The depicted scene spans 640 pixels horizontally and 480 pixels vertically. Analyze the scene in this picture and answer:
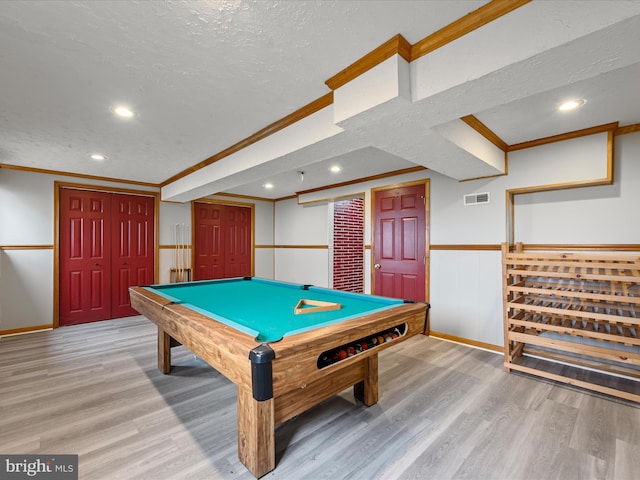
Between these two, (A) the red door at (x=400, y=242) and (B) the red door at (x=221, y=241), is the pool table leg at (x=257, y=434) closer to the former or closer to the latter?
(A) the red door at (x=400, y=242)

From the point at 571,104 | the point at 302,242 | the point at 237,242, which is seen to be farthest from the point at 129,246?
the point at 571,104

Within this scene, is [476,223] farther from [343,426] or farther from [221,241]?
[221,241]

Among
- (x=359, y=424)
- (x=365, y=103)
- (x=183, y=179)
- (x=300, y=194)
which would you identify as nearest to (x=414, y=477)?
(x=359, y=424)

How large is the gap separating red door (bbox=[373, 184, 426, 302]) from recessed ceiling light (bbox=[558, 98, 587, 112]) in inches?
69.5

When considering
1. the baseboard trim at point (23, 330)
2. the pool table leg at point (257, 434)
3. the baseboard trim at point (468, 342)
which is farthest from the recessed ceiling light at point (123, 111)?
the baseboard trim at point (468, 342)

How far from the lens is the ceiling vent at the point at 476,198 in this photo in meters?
3.33

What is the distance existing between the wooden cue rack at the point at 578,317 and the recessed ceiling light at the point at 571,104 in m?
1.21

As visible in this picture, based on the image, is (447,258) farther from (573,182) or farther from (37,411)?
(37,411)

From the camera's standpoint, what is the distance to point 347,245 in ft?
18.4

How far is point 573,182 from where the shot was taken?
2740 millimetres

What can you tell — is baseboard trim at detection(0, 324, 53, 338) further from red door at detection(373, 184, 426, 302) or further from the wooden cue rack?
the wooden cue rack

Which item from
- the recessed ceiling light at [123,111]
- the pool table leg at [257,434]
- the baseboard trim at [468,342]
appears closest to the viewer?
the pool table leg at [257,434]

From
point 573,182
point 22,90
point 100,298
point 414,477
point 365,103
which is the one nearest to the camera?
point 414,477

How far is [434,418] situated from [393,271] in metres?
2.32
